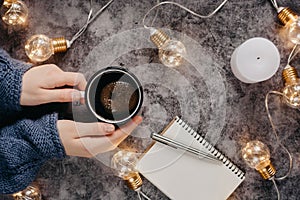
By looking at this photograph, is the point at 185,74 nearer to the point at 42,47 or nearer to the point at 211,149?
the point at 211,149

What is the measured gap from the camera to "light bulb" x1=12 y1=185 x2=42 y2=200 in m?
1.16

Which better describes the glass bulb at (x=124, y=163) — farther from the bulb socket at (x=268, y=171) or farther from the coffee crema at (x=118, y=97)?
the bulb socket at (x=268, y=171)

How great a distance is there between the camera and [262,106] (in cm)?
118

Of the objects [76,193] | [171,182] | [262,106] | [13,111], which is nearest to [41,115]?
[13,111]

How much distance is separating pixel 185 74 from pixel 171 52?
75 mm

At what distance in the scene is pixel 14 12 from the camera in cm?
114

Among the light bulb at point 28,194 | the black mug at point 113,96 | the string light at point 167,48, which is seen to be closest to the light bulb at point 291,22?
the string light at point 167,48

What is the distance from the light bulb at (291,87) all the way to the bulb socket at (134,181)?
349mm

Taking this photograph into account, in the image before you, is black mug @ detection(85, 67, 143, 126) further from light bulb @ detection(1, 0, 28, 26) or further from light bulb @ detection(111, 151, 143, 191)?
light bulb @ detection(1, 0, 28, 26)

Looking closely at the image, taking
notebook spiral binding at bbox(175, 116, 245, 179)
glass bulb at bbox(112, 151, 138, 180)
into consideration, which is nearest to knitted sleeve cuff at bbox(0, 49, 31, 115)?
glass bulb at bbox(112, 151, 138, 180)

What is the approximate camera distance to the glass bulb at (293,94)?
3.70 feet

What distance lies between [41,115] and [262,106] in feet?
1.52

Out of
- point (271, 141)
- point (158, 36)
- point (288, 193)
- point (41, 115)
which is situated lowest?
point (288, 193)

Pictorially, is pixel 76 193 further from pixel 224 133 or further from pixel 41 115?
pixel 224 133
